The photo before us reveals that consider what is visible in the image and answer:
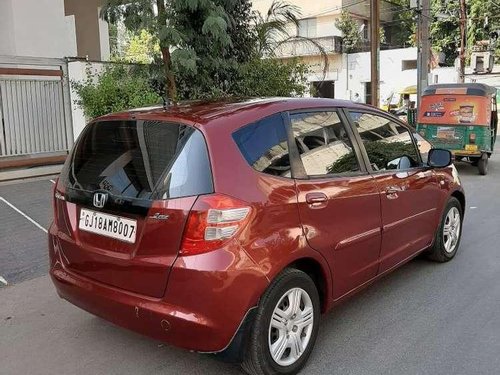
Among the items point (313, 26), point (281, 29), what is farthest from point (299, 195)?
point (313, 26)

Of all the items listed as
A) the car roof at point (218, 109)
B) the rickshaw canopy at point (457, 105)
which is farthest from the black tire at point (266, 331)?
the rickshaw canopy at point (457, 105)

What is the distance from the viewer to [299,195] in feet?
10.7

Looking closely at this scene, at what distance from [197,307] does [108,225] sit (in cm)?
76

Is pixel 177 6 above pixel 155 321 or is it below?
above

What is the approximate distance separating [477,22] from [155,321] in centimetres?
3596

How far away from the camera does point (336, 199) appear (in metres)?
3.55

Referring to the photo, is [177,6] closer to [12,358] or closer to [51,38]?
[51,38]

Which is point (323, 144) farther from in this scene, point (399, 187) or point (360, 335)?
point (360, 335)

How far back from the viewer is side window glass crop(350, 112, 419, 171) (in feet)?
13.6

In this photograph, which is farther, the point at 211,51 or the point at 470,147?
the point at 470,147

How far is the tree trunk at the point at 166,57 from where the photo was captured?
24.2 ft

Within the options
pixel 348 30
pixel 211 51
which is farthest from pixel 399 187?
pixel 348 30

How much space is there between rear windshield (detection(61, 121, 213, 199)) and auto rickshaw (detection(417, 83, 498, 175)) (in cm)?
1043

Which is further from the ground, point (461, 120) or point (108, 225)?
point (461, 120)
